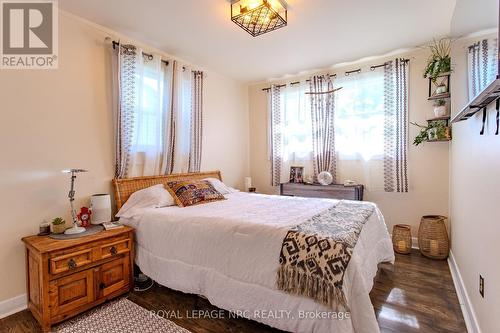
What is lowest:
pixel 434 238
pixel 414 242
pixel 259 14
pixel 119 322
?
pixel 119 322

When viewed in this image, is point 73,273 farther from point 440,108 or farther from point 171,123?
point 440,108

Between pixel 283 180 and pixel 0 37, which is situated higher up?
pixel 0 37

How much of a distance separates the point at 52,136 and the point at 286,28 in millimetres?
2525

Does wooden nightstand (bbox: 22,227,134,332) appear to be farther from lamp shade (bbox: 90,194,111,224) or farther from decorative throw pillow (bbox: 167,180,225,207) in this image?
decorative throw pillow (bbox: 167,180,225,207)

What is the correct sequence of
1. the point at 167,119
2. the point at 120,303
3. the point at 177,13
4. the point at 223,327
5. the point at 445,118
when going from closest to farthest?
1. the point at 223,327
2. the point at 120,303
3. the point at 177,13
4. the point at 445,118
5. the point at 167,119

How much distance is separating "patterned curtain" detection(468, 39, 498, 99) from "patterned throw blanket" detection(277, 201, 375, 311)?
107 cm

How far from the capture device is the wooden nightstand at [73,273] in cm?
179

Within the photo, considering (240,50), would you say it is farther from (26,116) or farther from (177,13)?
(26,116)

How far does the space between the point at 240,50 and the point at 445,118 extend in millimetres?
2617

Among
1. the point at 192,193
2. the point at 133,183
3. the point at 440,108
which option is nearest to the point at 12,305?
the point at 133,183

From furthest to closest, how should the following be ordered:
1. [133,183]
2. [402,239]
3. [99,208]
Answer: [402,239]
[133,183]
[99,208]

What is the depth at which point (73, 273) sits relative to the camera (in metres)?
1.92

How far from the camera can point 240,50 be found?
3213 millimetres

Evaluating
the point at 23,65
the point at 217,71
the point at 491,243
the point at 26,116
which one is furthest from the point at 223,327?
the point at 217,71
